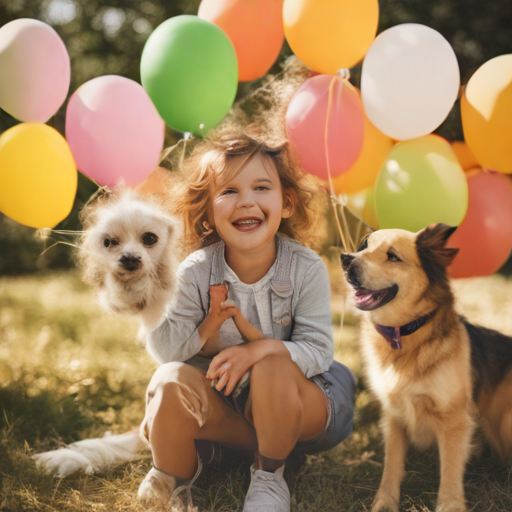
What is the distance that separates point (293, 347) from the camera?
5.64 ft

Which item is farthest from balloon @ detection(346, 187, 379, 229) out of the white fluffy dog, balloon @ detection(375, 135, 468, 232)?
the white fluffy dog

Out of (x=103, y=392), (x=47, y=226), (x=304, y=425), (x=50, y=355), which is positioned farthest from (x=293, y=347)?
(x=50, y=355)

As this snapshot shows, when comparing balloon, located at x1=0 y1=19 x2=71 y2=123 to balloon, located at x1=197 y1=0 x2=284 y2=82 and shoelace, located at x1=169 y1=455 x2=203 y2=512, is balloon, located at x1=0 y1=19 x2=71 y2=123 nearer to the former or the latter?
balloon, located at x1=197 y1=0 x2=284 y2=82

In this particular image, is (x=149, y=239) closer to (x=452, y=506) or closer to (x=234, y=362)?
(x=234, y=362)

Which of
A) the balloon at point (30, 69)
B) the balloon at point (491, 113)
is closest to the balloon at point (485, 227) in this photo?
the balloon at point (491, 113)

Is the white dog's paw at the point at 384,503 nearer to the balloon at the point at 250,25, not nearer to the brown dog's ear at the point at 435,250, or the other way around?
the brown dog's ear at the point at 435,250

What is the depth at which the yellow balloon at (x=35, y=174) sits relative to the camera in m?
1.85

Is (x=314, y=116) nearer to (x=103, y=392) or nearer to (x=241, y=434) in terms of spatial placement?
(x=241, y=434)

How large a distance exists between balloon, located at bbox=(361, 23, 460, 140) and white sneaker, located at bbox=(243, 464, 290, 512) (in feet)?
3.90

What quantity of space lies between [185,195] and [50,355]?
188cm

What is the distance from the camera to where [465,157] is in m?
2.14

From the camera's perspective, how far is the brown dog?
1.63 meters

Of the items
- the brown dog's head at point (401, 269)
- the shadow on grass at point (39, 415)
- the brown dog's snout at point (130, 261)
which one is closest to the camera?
the brown dog's snout at point (130, 261)

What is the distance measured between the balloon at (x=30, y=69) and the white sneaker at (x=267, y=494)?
4.59 ft
